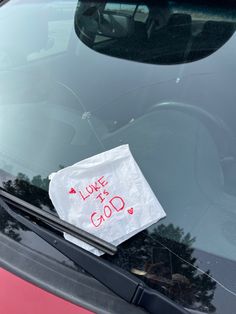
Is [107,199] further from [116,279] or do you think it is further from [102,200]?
[116,279]

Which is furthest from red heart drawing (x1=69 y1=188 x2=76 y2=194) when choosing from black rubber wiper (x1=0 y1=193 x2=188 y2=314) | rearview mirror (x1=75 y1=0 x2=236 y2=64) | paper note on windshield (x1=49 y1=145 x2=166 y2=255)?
rearview mirror (x1=75 y1=0 x2=236 y2=64)

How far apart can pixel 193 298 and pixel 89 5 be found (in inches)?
48.8

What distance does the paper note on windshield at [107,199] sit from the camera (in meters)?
1.15

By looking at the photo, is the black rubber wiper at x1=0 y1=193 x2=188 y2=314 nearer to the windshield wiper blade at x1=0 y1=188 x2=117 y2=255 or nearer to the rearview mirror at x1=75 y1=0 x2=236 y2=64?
the windshield wiper blade at x1=0 y1=188 x2=117 y2=255

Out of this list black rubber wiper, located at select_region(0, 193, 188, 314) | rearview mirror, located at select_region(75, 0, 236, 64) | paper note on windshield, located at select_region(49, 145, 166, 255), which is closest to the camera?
black rubber wiper, located at select_region(0, 193, 188, 314)

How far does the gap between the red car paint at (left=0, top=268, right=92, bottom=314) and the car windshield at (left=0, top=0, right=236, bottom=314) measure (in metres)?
0.15

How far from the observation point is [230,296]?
105 centimetres

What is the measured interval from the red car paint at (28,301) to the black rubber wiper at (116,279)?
3.7 inches

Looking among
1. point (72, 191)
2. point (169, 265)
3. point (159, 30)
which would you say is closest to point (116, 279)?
point (169, 265)

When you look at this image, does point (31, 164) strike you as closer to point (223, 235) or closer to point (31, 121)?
point (31, 121)

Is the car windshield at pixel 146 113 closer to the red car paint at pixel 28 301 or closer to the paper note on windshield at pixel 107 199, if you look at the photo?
the paper note on windshield at pixel 107 199

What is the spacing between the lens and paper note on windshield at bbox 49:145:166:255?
1.15m

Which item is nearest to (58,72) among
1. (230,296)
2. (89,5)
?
(89,5)

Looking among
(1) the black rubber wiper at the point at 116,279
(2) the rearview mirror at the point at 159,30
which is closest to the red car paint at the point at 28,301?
(1) the black rubber wiper at the point at 116,279
